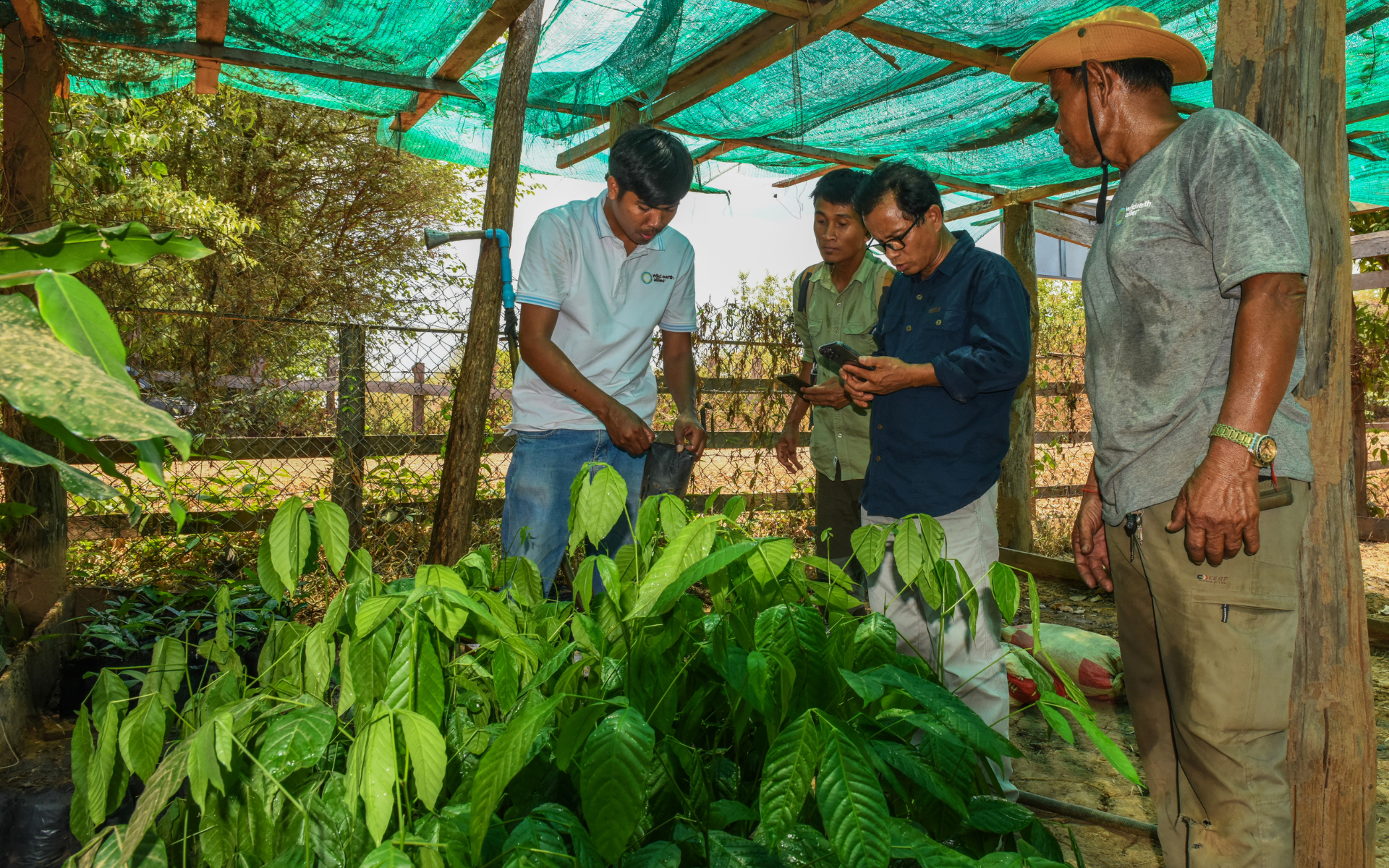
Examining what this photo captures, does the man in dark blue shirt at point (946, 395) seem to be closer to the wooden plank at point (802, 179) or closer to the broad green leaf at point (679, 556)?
the broad green leaf at point (679, 556)

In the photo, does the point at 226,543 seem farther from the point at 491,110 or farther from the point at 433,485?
the point at 491,110

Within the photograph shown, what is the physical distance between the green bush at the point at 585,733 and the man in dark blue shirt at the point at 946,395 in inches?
43.9

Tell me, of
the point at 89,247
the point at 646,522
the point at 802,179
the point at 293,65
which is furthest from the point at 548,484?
the point at 802,179

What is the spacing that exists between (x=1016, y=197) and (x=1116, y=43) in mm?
4391

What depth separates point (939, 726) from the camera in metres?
0.96

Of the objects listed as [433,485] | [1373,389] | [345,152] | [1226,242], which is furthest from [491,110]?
[345,152]

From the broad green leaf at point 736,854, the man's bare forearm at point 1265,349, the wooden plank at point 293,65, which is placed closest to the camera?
the broad green leaf at point 736,854

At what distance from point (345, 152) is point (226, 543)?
9.72 meters

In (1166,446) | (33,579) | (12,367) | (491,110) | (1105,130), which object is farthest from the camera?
(491,110)

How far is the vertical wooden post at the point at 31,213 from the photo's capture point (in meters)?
3.37

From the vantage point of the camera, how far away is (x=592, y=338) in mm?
2648

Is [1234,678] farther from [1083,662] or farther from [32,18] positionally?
[32,18]

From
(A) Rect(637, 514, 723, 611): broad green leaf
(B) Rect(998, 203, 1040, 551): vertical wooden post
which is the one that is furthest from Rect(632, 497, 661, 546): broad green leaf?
(B) Rect(998, 203, 1040, 551): vertical wooden post

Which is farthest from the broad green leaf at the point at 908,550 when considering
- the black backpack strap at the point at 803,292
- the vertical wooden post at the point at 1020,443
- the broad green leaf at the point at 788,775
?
the vertical wooden post at the point at 1020,443
